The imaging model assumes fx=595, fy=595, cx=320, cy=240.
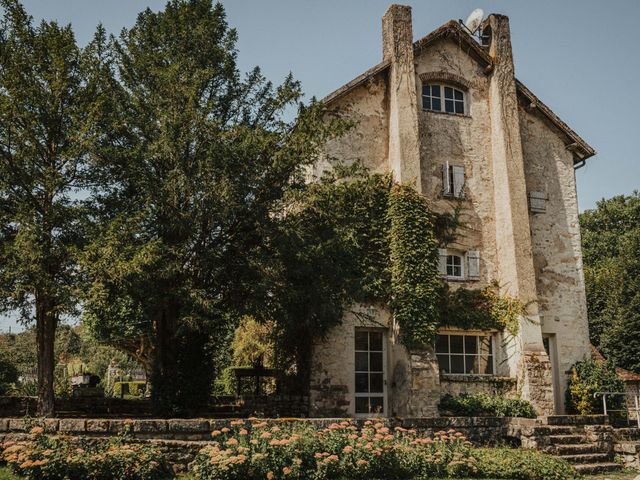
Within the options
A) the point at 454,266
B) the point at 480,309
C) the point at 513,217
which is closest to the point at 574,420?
the point at 480,309

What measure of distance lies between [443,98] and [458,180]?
2.71 m

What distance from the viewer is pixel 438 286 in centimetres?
1586

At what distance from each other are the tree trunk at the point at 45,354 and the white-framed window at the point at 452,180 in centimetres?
1096

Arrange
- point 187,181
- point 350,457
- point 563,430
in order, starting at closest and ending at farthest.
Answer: point 350,457
point 187,181
point 563,430

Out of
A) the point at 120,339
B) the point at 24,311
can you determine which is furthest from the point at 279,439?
the point at 120,339

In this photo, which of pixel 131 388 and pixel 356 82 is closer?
pixel 356 82

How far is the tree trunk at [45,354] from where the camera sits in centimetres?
1180

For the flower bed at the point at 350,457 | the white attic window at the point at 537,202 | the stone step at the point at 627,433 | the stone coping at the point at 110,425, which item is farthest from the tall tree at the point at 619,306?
the stone coping at the point at 110,425

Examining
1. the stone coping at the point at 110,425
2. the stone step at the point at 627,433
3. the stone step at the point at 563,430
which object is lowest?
the stone step at the point at 627,433

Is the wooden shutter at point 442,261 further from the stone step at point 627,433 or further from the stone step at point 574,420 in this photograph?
the stone step at point 627,433

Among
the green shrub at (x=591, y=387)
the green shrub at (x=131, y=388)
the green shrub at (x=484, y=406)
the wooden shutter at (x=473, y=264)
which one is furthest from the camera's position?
the green shrub at (x=131, y=388)

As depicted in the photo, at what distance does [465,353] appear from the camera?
16703 mm

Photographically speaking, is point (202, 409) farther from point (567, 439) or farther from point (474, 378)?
point (567, 439)

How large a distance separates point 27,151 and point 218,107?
14.4ft
